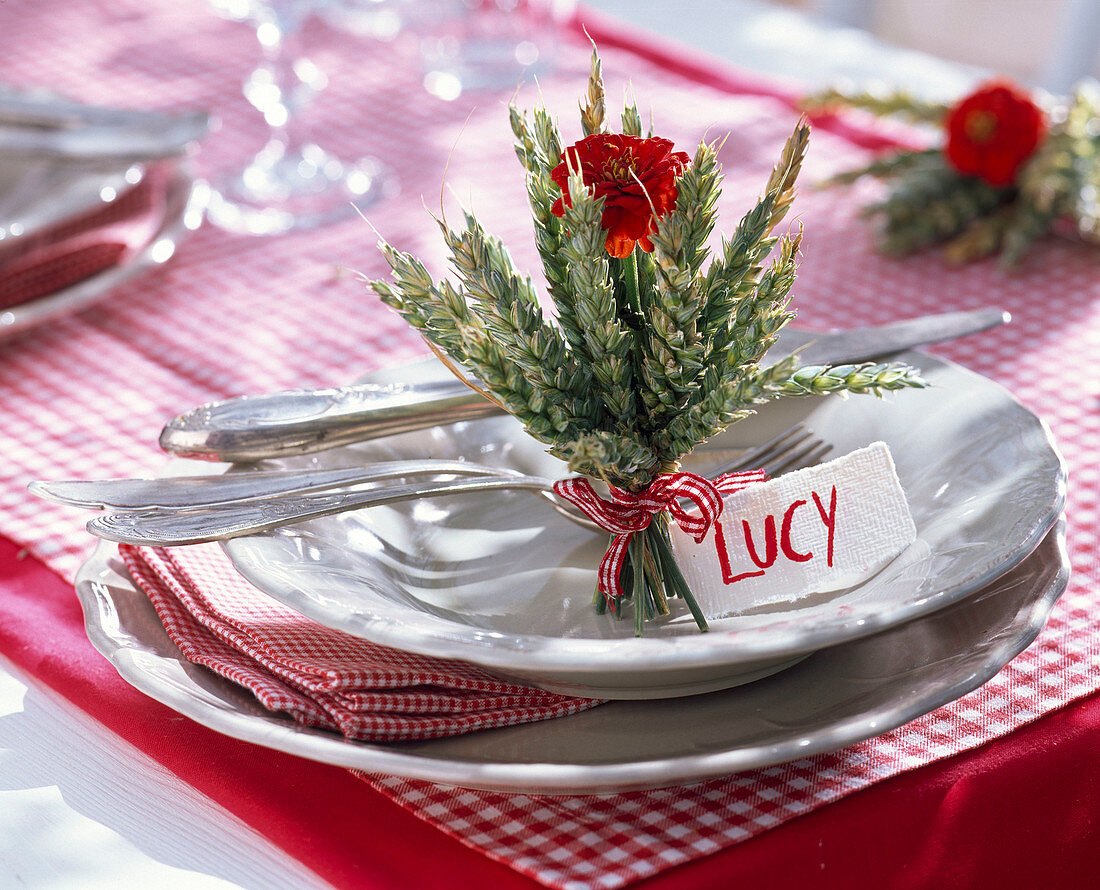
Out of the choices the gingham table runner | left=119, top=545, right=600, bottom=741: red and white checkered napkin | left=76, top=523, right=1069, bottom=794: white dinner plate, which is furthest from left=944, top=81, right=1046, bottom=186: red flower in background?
left=119, top=545, right=600, bottom=741: red and white checkered napkin

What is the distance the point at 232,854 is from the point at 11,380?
49 centimetres

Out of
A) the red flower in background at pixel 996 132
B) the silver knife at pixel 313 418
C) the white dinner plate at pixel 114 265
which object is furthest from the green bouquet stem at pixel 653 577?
the red flower in background at pixel 996 132

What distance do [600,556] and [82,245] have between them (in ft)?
1.85

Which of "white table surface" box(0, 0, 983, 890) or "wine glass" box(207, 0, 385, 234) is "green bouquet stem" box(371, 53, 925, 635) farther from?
"wine glass" box(207, 0, 385, 234)

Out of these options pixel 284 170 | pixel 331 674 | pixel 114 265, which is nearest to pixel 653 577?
pixel 331 674

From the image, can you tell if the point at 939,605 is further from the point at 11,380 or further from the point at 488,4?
the point at 488,4

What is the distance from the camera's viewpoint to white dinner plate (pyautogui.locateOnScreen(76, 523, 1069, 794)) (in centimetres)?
42

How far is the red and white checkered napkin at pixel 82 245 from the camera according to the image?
2.93 feet

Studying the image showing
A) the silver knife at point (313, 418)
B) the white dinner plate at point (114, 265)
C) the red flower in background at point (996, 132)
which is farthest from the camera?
the red flower in background at point (996, 132)

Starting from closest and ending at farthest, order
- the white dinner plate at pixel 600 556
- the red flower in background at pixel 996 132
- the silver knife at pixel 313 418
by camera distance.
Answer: the white dinner plate at pixel 600 556
the silver knife at pixel 313 418
the red flower in background at pixel 996 132

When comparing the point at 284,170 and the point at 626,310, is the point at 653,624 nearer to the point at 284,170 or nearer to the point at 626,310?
the point at 626,310

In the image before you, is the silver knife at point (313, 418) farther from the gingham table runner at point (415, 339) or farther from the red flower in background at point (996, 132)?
the red flower in background at point (996, 132)

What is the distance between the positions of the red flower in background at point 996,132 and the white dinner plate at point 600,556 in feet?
1.45

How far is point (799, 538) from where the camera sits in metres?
0.51
